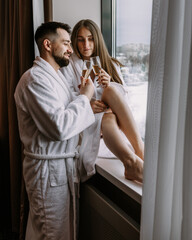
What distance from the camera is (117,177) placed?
1399 mm

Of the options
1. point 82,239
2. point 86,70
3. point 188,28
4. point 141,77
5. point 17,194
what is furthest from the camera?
point 17,194

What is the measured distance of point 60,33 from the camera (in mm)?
1579

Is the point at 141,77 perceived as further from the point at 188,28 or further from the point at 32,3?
the point at 188,28

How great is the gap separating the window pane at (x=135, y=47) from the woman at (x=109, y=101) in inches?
4.8

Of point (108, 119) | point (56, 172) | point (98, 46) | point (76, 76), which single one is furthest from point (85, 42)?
point (56, 172)

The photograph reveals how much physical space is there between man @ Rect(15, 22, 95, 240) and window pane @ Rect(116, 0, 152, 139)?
50cm

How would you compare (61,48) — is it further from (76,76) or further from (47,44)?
(76,76)

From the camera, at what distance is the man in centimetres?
135

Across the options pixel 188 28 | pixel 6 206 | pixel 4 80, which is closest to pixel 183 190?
pixel 188 28

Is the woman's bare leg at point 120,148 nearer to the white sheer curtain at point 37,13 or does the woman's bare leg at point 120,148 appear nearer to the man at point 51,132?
the man at point 51,132

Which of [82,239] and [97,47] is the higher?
[97,47]

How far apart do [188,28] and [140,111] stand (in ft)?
3.76

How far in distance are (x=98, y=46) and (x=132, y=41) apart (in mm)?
247

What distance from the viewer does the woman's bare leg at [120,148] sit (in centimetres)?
132
